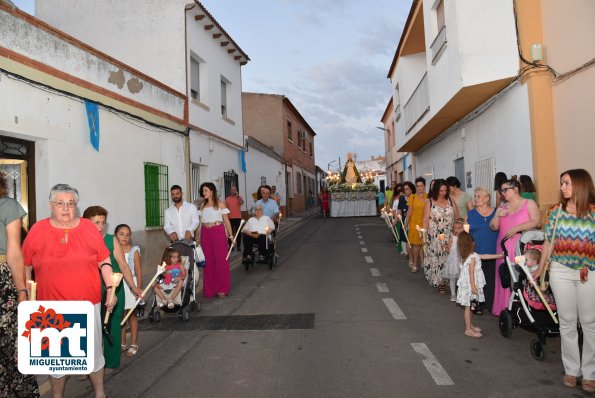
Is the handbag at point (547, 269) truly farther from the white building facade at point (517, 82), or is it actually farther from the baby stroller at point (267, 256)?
the baby stroller at point (267, 256)

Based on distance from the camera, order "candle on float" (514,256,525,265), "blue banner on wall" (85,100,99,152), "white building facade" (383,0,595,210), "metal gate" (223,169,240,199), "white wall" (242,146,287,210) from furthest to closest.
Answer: "white wall" (242,146,287,210), "metal gate" (223,169,240,199), "blue banner on wall" (85,100,99,152), "white building facade" (383,0,595,210), "candle on float" (514,256,525,265)

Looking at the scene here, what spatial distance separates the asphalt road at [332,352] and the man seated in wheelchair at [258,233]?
87.9 inches

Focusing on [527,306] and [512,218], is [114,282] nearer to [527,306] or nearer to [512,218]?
[527,306]

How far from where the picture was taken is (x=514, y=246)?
5254 mm

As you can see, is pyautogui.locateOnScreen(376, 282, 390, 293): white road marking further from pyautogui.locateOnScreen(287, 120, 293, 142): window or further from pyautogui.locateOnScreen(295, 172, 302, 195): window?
pyautogui.locateOnScreen(295, 172, 302, 195): window

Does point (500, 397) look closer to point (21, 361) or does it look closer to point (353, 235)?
point (21, 361)

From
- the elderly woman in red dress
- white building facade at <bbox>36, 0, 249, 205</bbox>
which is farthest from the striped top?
white building facade at <bbox>36, 0, 249, 205</bbox>

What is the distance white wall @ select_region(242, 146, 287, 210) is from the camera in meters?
20.7

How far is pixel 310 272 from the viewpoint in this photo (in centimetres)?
984

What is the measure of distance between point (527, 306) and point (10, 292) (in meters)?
4.42

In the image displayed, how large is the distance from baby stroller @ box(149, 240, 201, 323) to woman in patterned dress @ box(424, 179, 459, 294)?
378 centimetres

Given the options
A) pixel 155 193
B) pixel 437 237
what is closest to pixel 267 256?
pixel 155 193

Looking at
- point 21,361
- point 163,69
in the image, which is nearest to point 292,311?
point 21,361

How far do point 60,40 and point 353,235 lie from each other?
12.2 meters
